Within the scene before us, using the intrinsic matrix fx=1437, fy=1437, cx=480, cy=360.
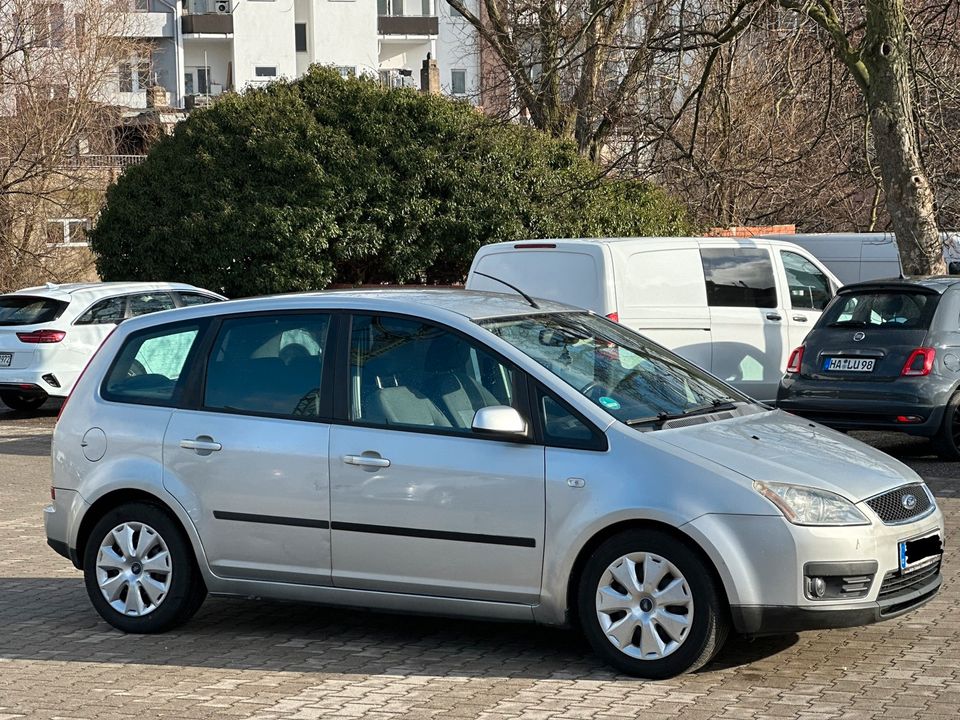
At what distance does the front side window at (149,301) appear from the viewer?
18.0 meters

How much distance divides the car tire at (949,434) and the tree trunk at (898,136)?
435cm

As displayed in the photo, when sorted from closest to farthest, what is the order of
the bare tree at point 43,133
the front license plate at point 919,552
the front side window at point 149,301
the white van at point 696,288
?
the front license plate at point 919,552 < the white van at point 696,288 < the front side window at point 149,301 < the bare tree at point 43,133

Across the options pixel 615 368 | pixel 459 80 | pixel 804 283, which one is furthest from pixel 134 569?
pixel 459 80

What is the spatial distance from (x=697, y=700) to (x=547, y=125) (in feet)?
72.4

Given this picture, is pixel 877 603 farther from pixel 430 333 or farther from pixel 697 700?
pixel 430 333

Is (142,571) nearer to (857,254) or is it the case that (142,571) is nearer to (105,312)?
(105,312)

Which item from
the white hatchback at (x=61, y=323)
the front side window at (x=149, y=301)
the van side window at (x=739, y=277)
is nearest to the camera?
the van side window at (x=739, y=277)

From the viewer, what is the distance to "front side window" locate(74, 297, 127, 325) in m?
17.7

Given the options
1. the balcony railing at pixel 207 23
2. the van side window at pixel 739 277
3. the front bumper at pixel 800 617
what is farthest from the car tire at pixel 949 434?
the balcony railing at pixel 207 23

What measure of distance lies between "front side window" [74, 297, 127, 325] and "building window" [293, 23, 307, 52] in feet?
158

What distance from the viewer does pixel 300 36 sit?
212ft

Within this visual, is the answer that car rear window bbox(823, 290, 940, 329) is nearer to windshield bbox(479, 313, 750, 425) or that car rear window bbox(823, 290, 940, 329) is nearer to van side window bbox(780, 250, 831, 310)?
van side window bbox(780, 250, 831, 310)

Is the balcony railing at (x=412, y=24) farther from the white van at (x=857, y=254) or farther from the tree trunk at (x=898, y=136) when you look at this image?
the tree trunk at (x=898, y=136)

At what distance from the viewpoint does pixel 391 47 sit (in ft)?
223
